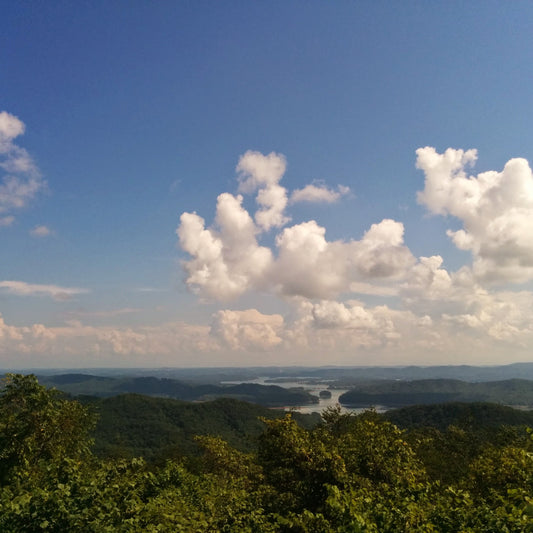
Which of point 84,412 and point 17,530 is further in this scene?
point 84,412

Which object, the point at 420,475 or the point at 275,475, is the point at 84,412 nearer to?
the point at 275,475

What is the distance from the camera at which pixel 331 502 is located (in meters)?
13.3

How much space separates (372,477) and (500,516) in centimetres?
916

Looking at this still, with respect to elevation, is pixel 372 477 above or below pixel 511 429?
above

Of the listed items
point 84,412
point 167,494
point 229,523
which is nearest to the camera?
point 229,523

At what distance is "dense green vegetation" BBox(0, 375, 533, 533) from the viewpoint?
41.6 feet

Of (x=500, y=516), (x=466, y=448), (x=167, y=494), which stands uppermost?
(x=500, y=516)

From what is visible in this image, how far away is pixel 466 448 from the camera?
7875cm

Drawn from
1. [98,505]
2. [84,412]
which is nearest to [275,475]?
[98,505]

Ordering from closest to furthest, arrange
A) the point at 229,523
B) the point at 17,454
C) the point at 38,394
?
Answer: the point at 229,523 → the point at 17,454 → the point at 38,394

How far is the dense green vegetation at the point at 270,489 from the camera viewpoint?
41.6ft

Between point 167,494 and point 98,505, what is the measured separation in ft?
36.5

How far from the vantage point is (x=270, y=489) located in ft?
76.3

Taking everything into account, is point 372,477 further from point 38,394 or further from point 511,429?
point 511,429
